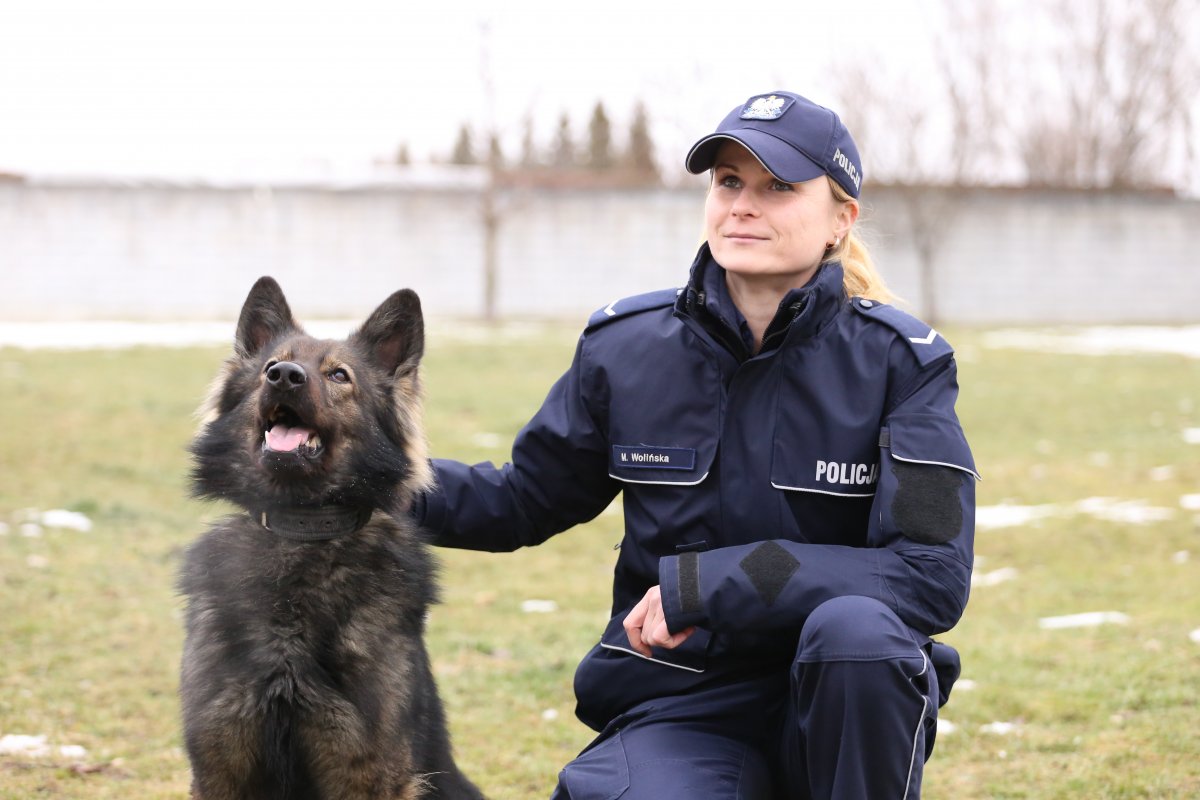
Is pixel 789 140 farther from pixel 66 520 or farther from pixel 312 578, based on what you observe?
pixel 66 520

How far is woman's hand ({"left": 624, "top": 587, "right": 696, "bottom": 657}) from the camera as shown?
293 cm

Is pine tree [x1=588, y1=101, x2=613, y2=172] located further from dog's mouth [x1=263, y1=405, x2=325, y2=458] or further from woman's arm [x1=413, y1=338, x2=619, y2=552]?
dog's mouth [x1=263, y1=405, x2=325, y2=458]

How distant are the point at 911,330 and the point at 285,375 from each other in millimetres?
1582

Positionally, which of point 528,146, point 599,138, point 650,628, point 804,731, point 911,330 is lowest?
point 599,138

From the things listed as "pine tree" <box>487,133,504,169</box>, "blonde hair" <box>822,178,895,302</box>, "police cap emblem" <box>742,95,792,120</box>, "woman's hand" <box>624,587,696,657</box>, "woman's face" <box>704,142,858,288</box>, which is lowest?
"pine tree" <box>487,133,504,169</box>

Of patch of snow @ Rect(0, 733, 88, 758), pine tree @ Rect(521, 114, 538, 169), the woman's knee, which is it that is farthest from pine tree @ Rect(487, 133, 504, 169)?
the woman's knee

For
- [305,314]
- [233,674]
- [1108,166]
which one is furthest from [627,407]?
[1108,166]

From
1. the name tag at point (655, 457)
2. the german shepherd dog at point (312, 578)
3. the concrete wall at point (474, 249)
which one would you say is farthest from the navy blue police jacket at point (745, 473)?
the concrete wall at point (474, 249)

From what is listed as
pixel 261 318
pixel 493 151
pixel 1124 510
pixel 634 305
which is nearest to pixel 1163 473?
pixel 1124 510

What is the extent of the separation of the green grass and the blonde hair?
1401 mm

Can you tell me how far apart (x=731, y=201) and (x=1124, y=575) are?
17.7 feet

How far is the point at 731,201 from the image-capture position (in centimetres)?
317

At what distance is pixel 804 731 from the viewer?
2.79 m

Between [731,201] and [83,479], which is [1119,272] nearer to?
[83,479]
